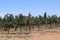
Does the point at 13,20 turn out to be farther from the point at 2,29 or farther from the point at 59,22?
the point at 59,22

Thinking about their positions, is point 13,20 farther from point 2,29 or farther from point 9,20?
point 2,29

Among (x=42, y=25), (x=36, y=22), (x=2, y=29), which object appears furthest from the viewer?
(x=42, y=25)

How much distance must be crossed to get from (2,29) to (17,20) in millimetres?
5531

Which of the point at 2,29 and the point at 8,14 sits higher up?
the point at 8,14

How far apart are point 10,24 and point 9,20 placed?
828mm

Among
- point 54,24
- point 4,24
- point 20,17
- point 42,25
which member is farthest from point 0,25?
point 54,24

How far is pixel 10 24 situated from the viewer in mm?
34750

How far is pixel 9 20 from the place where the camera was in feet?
114

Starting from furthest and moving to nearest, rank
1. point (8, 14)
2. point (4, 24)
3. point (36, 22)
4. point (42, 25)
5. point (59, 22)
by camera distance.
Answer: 1. point (59, 22)
2. point (42, 25)
3. point (36, 22)
4. point (4, 24)
5. point (8, 14)

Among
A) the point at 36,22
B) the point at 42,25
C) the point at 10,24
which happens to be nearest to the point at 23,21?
the point at 10,24

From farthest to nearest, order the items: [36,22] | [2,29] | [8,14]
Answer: [36,22], [2,29], [8,14]

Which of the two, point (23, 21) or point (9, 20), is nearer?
point (9, 20)

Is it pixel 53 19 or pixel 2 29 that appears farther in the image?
pixel 53 19

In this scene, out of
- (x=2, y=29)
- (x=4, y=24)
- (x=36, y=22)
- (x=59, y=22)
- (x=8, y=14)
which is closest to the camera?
(x=8, y=14)
